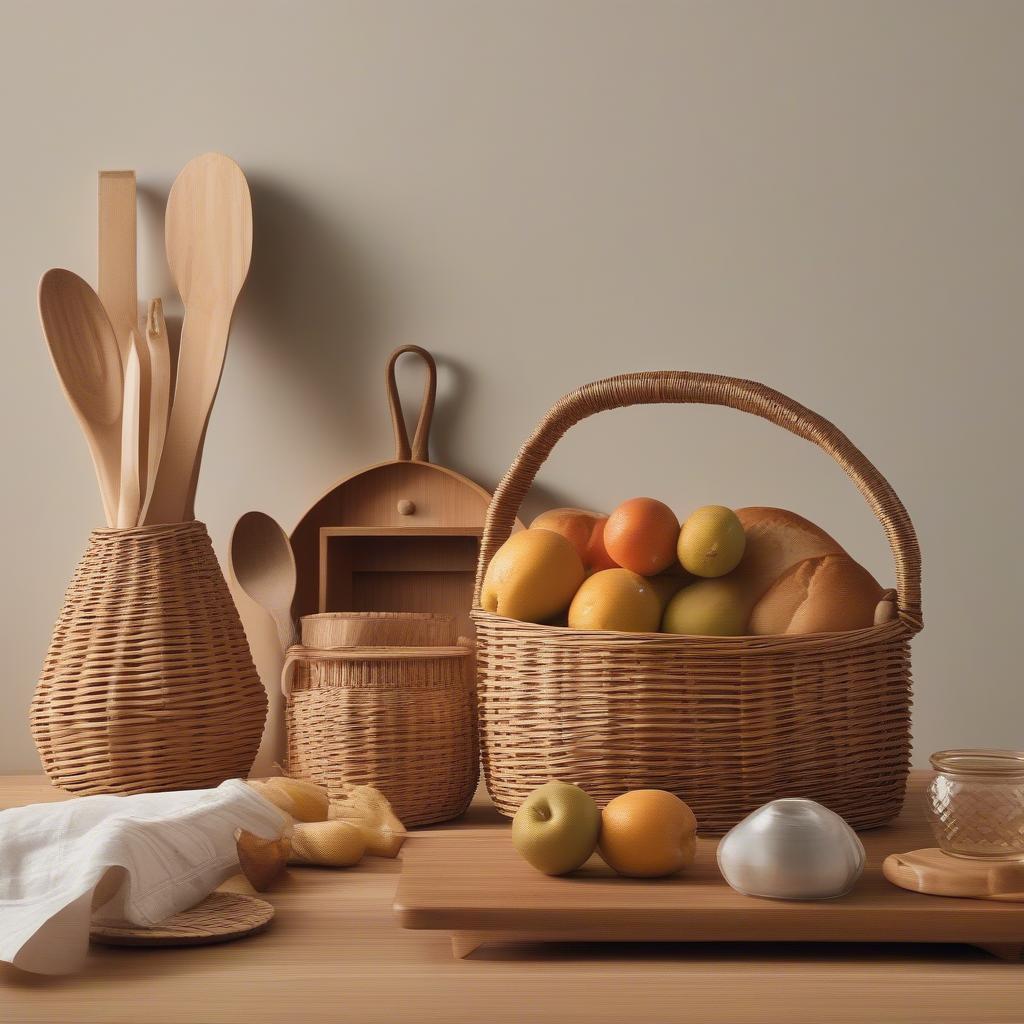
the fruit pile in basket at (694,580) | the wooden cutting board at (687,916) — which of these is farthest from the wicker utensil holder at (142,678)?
the wooden cutting board at (687,916)

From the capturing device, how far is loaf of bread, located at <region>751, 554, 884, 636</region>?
0.78m

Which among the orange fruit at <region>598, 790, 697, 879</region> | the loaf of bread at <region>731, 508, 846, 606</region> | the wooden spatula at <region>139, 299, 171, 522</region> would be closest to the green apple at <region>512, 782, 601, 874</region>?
the orange fruit at <region>598, 790, 697, 879</region>

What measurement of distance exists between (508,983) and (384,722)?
0.31m

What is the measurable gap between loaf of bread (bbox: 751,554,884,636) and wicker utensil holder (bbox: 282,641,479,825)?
0.24 metres

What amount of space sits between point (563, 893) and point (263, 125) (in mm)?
844

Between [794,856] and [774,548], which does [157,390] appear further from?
[794,856]

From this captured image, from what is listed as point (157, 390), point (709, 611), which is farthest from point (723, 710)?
point (157, 390)

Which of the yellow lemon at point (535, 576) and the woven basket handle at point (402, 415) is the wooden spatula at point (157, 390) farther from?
the yellow lemon at point (535, 576)

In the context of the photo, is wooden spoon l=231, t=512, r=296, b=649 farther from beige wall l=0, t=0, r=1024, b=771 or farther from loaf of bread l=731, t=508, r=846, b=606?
loaf of bread l=731, t=508, r=846, b=606

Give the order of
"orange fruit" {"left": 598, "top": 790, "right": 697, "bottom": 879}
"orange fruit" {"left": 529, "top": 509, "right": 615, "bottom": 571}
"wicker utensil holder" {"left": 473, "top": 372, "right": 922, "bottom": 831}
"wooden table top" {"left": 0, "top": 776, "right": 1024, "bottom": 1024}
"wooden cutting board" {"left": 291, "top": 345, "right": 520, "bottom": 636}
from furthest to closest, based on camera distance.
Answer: "wooden cutting board" {"left": 291, "top": 345, "right": 520, "bottom": 636}, "orange fruit" {"left": 529, "top": 509, "right": 615, "bottom": 571}, "wicker utensil holder" {"left": 473, "top": 372, "right": 922, "bottom": 831}, "orange fruit" {"left": 598, "top": 790, "right": 697, "bottom": 879}, "wooden table top" {"left": 0, "top": 776, "right": 1024, "bottom": 1024}

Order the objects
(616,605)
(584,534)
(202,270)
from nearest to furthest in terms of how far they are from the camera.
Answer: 1. (616,605)
2. (584,534)
3. (202,270)

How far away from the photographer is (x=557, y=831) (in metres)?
0.62

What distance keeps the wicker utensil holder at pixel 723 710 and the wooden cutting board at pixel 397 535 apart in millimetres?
300

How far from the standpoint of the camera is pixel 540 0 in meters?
1.13
